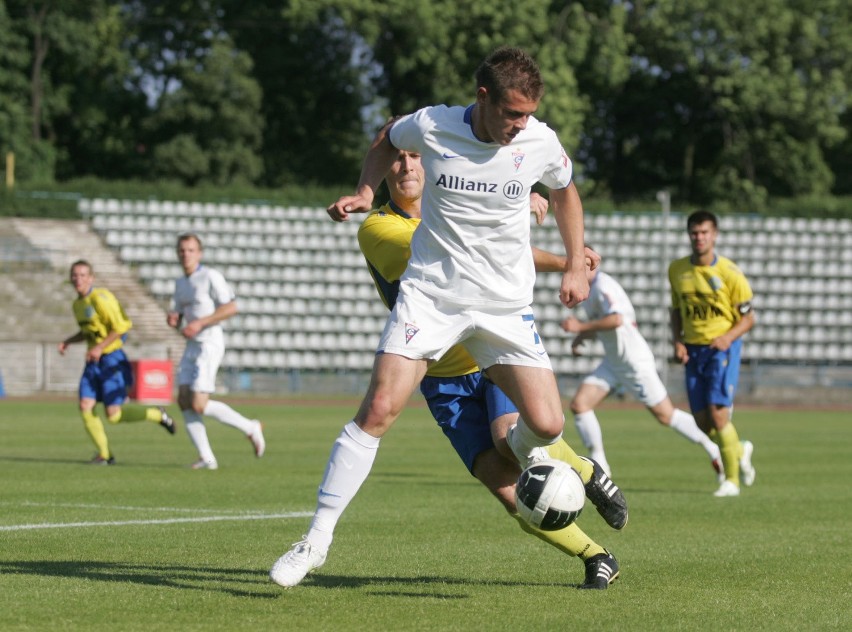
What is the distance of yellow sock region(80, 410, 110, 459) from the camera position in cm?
1502

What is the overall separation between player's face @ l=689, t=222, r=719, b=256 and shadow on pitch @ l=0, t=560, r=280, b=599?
21.6 ft

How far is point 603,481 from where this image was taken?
6.82 m

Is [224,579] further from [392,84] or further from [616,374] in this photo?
[392,84]

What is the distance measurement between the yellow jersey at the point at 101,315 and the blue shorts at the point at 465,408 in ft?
29.3

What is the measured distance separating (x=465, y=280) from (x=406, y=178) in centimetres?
106

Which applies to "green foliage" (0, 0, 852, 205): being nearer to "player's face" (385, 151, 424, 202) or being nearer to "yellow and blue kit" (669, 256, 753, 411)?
"yellow and blue kit" (669, 256, 753, 411)

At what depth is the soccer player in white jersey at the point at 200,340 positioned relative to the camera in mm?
14680

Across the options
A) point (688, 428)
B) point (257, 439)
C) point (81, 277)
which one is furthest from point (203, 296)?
point (688, 428)

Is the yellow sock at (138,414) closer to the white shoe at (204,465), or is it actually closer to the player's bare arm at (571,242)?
→ the white shoe at (204,465)

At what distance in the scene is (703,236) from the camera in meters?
12.5

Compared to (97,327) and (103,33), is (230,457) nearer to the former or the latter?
(97,327)

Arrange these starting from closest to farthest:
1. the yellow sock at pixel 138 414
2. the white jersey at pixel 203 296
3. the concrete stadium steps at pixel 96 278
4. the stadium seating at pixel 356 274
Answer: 1. the white jersey at pixel 203 296
2. the yellow sock at pixel 138 414
3. the concrete stadium steps at pixel 96 278
4. the stadium seating at pixel 356 274

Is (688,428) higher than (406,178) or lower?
lower

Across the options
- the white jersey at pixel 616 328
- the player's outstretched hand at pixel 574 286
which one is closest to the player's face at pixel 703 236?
the white jersey at pixel 616 328
